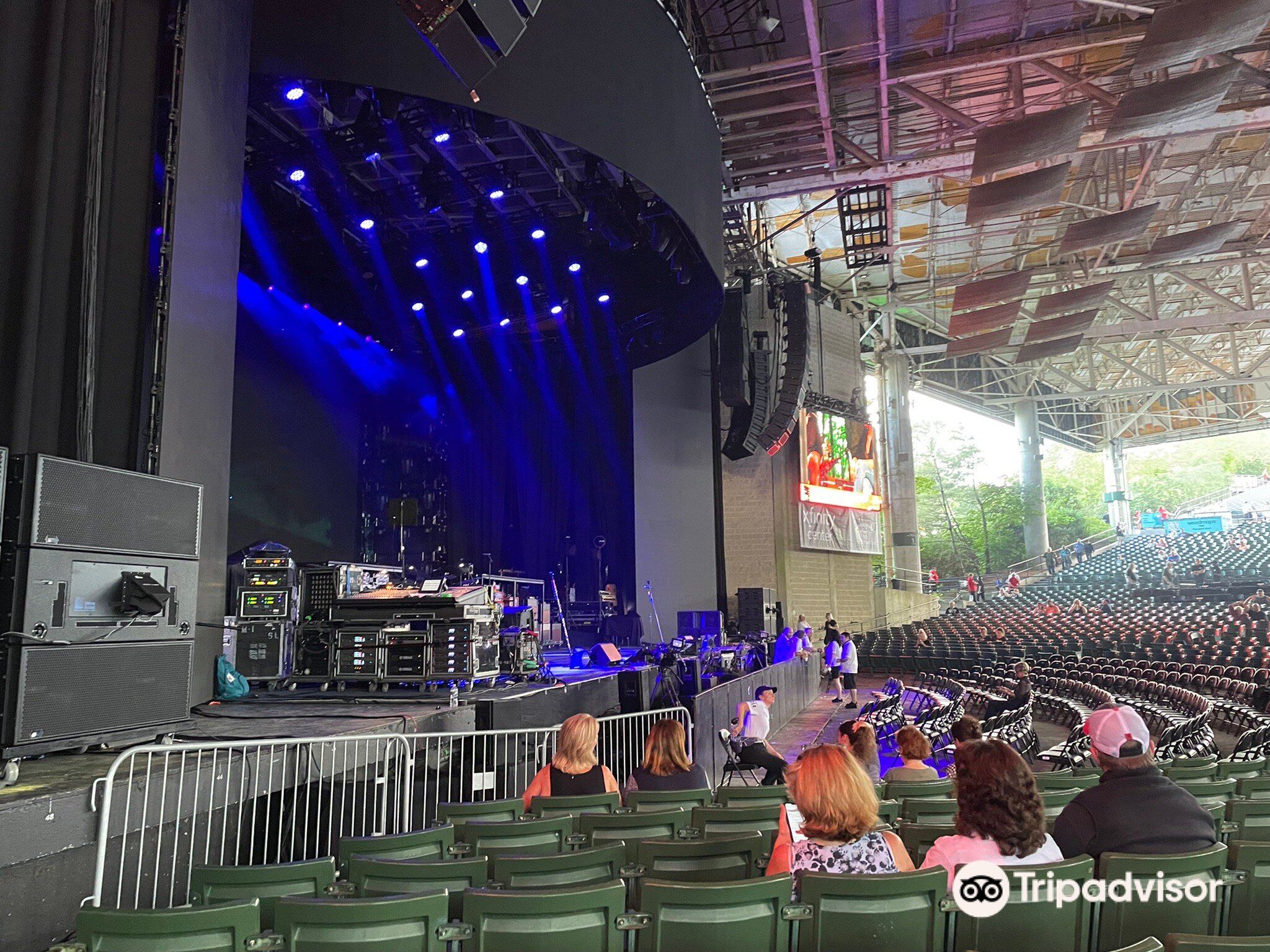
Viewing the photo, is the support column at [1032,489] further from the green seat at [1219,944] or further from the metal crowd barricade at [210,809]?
the green seat at [1219,944]

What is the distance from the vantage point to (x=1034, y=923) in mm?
2635

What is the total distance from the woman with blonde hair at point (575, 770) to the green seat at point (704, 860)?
1.60 m

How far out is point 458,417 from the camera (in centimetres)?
2066

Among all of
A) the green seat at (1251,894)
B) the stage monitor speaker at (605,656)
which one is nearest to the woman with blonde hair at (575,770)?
the green seat at (1251,894)

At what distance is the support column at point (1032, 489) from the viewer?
42938mm

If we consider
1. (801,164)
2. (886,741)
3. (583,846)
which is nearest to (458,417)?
(801,164)

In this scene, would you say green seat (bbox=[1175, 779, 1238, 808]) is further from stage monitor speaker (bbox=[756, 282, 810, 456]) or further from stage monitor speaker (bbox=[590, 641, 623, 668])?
stage monitor speaker (bbox=[756, 282, 810, 456])

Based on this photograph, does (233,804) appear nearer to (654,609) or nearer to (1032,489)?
(654,609)

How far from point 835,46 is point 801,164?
2250 millimetres

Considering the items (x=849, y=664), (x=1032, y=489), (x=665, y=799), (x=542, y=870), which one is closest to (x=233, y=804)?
(x=665, y=799)

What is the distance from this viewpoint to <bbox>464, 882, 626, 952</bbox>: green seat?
2.50 metres

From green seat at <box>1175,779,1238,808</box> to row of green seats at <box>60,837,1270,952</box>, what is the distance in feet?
6.29

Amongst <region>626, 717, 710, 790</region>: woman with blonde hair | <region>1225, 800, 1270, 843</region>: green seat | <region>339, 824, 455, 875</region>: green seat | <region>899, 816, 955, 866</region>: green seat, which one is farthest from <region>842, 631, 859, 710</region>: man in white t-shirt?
<region>339, 824, 455, 875</region>: green seat

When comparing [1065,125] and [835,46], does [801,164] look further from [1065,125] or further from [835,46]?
[1065,125]
